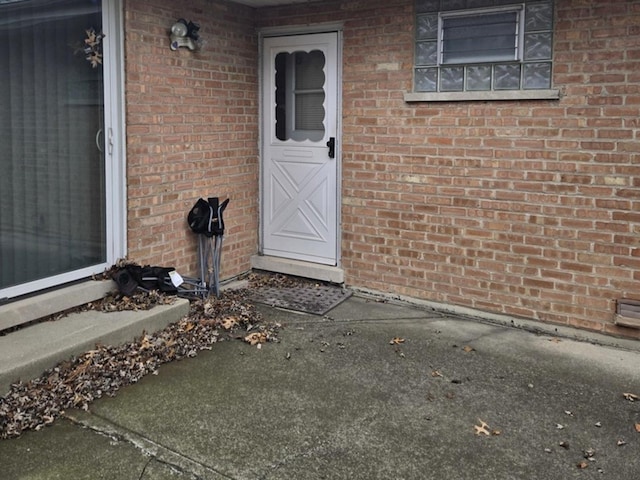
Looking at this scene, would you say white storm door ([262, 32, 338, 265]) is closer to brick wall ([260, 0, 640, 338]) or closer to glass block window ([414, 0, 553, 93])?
brick wall ([260, 0, 640, 338])

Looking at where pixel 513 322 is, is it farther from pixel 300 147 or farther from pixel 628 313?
pixel 300 147

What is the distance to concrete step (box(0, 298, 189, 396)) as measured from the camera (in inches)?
150

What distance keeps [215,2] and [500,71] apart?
2632mm

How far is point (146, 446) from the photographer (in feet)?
10.9

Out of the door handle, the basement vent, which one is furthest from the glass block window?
the basement vent

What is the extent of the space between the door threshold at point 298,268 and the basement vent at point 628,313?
245 centimetres

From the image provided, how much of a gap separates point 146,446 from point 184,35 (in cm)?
355

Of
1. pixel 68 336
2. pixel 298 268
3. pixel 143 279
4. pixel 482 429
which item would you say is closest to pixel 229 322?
pixel 143 279

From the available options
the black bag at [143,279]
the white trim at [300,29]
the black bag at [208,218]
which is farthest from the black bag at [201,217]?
the white trim at [300,29]

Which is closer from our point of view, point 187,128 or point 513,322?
point 513,322

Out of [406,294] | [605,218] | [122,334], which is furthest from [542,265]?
[122,334]

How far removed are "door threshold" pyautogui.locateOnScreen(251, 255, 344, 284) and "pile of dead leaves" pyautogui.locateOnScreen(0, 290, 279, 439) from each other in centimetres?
81

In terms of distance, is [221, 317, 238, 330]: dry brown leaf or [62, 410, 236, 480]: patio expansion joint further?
[221, 317, 238, 330]: dry brown leaf

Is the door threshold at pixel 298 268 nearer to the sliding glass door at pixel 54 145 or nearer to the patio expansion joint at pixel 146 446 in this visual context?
the sliding glass door at pixel 54 145
